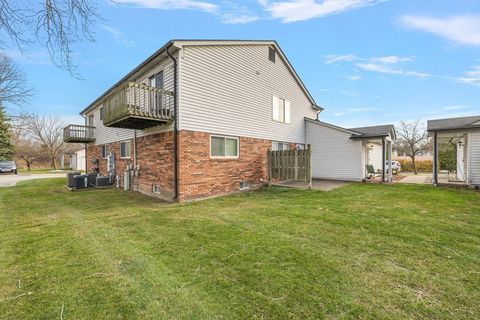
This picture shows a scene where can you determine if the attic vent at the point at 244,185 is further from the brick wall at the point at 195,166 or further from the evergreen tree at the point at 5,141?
the evergreen tree at the point at 5,141

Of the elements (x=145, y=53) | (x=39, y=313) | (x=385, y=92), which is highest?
(x=385, y=92)

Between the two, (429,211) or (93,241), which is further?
(429,211)

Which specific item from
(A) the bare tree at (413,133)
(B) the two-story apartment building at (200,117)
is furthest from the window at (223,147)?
(A) the bare tree at (413,133)

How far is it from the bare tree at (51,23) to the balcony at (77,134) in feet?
48.1

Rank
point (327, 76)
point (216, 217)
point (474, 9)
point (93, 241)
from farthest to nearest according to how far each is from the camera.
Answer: point (327, 76) → point (474, 9) → point (216, 217) → point (93, 241)

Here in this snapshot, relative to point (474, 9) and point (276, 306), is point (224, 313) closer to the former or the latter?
point (276, 306)

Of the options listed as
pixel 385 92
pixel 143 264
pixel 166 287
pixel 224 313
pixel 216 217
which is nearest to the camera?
pixel 224 313

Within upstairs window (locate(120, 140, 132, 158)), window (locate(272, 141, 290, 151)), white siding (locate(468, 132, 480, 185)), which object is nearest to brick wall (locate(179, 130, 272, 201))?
window (locate(272, 141, 290, 151))

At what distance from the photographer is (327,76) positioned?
1812cm

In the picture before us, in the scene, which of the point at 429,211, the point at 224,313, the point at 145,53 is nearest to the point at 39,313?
the point at 224,313

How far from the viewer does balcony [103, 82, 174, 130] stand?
26.9ft

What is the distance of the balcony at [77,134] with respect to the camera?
16.5 metres

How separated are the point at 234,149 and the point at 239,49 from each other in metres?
4.60

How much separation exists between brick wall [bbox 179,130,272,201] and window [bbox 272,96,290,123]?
2156 millimetres
